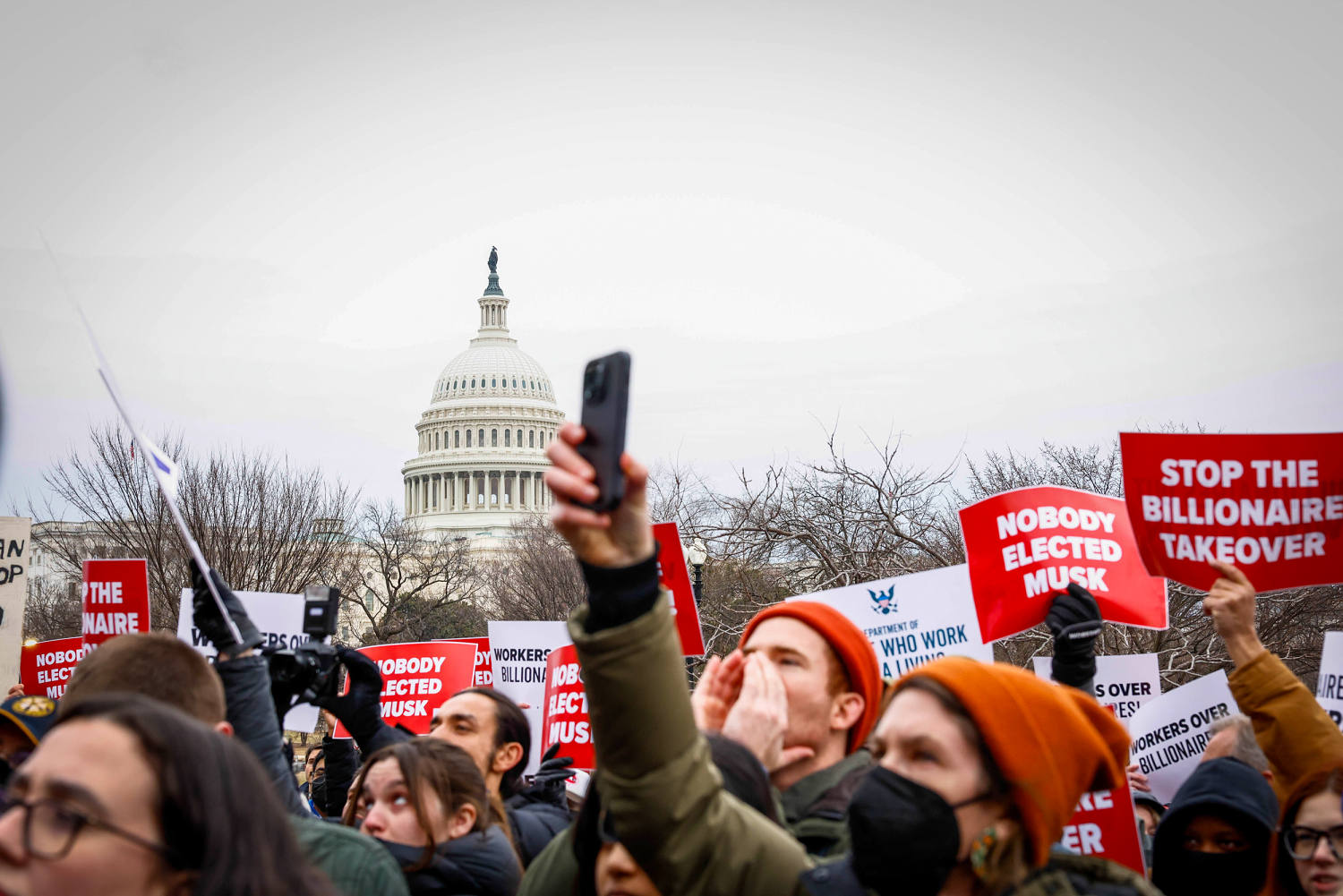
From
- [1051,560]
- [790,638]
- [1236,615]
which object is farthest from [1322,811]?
[1051,560]

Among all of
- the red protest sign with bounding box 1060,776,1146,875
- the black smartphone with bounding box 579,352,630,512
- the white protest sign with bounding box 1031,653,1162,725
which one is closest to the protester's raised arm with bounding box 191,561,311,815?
the black smartphone with bounding box 579,352,630,512

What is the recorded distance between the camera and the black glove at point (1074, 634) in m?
4.14

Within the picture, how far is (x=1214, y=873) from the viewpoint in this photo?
342cm

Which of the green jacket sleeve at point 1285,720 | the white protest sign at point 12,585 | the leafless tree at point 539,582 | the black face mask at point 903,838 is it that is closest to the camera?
the black face mask at point 903,838

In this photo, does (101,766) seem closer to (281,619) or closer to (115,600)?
(281,619)

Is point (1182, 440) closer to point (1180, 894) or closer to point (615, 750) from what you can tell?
point (1180, 894)

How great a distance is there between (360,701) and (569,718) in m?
2.52

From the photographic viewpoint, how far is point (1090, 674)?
4.16 meters

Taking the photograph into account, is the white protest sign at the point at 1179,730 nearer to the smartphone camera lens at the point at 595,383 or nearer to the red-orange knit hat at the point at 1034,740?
the red-orange knit hat at the point at 1034,740

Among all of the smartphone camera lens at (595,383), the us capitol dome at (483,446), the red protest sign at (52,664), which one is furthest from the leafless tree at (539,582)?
the us capitol dome at (483,446)

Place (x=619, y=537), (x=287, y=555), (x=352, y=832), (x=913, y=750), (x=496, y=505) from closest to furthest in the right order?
(x=619, y=537) < (x=913, y=750) < (x=352, y=832) < (x=287, y=555) < (x=496, y=505)

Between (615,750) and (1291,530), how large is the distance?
11.4ft

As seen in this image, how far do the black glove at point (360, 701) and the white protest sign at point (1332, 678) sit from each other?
324 cm

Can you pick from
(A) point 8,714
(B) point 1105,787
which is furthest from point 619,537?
(A) point 8,714
